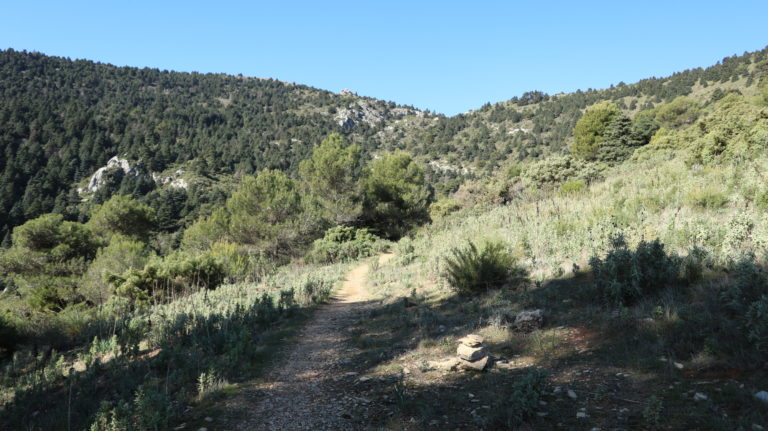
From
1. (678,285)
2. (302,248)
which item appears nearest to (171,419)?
(678,285)

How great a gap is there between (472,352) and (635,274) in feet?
9.11

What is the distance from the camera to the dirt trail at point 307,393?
12.2 ft

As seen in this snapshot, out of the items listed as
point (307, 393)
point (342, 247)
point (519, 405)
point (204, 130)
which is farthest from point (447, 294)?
point (204, 130)

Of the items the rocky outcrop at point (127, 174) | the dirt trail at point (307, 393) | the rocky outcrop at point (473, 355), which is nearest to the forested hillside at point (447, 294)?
the rocky outcrop at point (473, 355)

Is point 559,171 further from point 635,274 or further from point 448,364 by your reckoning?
point 448,364

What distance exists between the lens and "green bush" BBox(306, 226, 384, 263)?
21438 mm

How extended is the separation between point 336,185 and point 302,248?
6.08 meters

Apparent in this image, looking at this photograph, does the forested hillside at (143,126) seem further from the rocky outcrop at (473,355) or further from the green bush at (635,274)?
the green bush at (635,274)

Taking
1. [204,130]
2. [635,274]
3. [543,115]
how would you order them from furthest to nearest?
[204,130] < [543,115] < [635,274]

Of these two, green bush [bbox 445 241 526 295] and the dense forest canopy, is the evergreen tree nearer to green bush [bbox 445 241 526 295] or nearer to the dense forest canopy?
green bush [bbox 445 241 526 295]

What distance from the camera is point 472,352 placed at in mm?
4383

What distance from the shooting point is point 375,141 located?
114 m

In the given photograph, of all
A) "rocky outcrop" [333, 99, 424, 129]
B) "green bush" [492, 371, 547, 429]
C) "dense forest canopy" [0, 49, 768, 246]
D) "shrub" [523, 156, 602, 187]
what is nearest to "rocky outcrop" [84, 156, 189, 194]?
"dense forest canopy" [0, 49, 768, 246]

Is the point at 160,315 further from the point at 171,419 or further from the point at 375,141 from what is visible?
the point at 375,141
